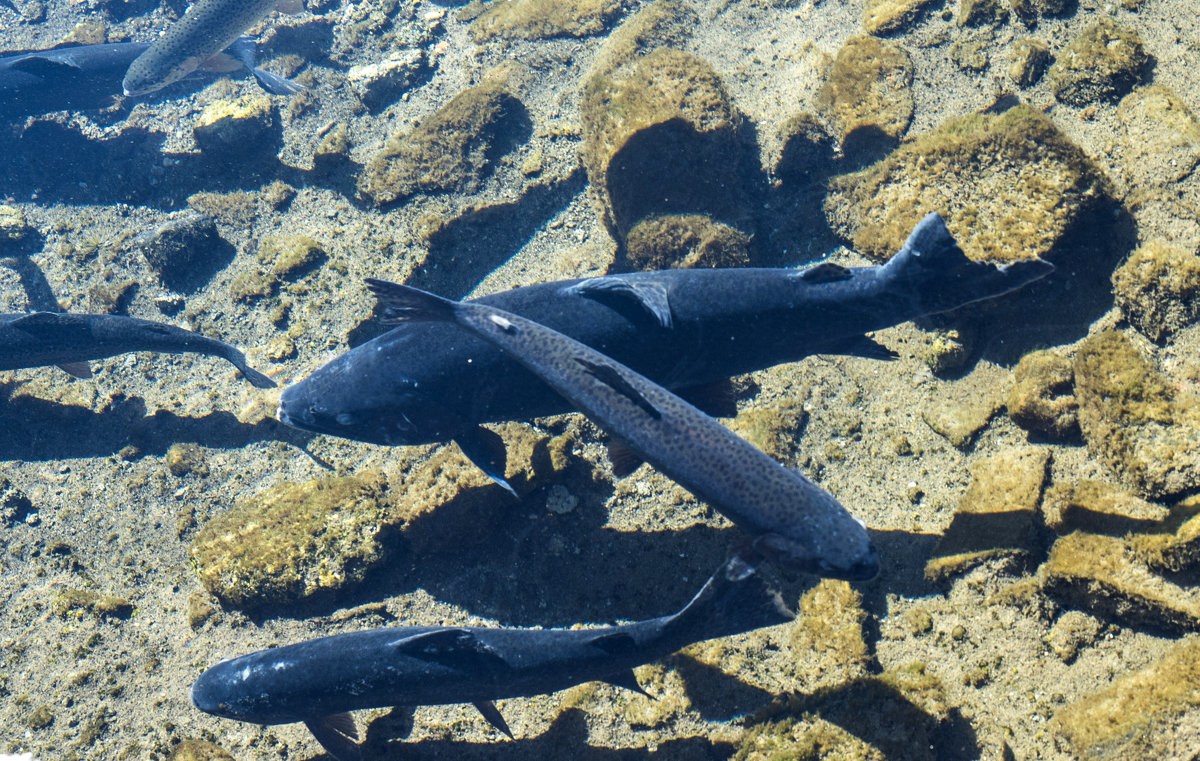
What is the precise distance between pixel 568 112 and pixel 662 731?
21.6 ft

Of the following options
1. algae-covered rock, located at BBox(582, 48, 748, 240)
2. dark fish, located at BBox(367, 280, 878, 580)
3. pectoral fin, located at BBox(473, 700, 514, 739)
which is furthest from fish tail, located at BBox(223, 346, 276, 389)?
pectoral fin, located at BBox(473, 700, 514, 739)

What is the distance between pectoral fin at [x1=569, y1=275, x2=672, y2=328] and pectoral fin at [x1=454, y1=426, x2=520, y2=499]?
4.21 feet

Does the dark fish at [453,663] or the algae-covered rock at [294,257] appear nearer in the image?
the dark fish at [453,663]

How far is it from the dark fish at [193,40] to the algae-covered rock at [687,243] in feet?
24.7

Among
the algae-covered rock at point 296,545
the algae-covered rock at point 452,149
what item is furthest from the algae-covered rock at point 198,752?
the algae-covered rock at point 452,149

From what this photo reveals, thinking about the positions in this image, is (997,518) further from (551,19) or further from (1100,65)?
(551,19)

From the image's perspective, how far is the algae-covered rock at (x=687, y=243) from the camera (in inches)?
223

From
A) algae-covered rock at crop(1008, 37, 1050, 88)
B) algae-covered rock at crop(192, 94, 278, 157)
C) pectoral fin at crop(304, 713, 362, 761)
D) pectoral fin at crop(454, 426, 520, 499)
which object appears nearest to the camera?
pectoral fin at crop(304, 713, 362, 761)

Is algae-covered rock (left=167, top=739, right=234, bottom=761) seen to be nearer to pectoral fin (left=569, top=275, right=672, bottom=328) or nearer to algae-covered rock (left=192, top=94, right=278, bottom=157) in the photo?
pectoral fin (left=569, top=275, right=672, bottom=328)

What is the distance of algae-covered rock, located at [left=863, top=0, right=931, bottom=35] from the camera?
21.9 feet

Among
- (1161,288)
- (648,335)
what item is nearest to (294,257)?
(648,335)

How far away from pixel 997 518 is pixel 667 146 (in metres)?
4.06

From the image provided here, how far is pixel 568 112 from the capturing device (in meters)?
7.89

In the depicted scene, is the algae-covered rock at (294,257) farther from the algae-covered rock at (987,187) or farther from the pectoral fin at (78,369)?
the algae-covered rock at (987,187)
